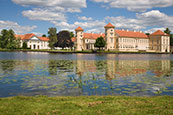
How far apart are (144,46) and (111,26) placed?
32443 millimetres

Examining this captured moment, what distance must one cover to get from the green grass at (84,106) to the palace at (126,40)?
399 feet

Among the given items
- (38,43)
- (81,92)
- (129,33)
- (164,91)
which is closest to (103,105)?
(81,92)

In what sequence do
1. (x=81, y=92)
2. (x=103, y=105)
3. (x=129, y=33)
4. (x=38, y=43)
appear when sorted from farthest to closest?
(x=38, y=43) → (x=129, y=33) → (x=81, y=92) → (x=103, y=105)

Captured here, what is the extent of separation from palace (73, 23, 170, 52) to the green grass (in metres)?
122

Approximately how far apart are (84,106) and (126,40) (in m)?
129

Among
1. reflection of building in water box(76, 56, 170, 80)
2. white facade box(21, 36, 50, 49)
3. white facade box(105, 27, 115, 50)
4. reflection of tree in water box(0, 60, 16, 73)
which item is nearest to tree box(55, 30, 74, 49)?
white facade box(105, 27, 115, 50)

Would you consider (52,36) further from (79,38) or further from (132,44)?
(132,44)

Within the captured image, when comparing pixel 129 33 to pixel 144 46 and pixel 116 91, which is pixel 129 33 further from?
pixel 116 91

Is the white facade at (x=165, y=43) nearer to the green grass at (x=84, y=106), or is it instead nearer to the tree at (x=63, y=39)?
the tree at (x=63, y=39)

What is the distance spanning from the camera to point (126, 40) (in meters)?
135

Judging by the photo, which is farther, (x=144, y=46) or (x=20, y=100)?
(x=144, y=46)

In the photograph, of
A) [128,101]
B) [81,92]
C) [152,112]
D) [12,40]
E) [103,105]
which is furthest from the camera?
[12,40]

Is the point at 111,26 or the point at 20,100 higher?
the point at 111,26

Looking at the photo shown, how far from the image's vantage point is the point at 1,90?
510 inches
